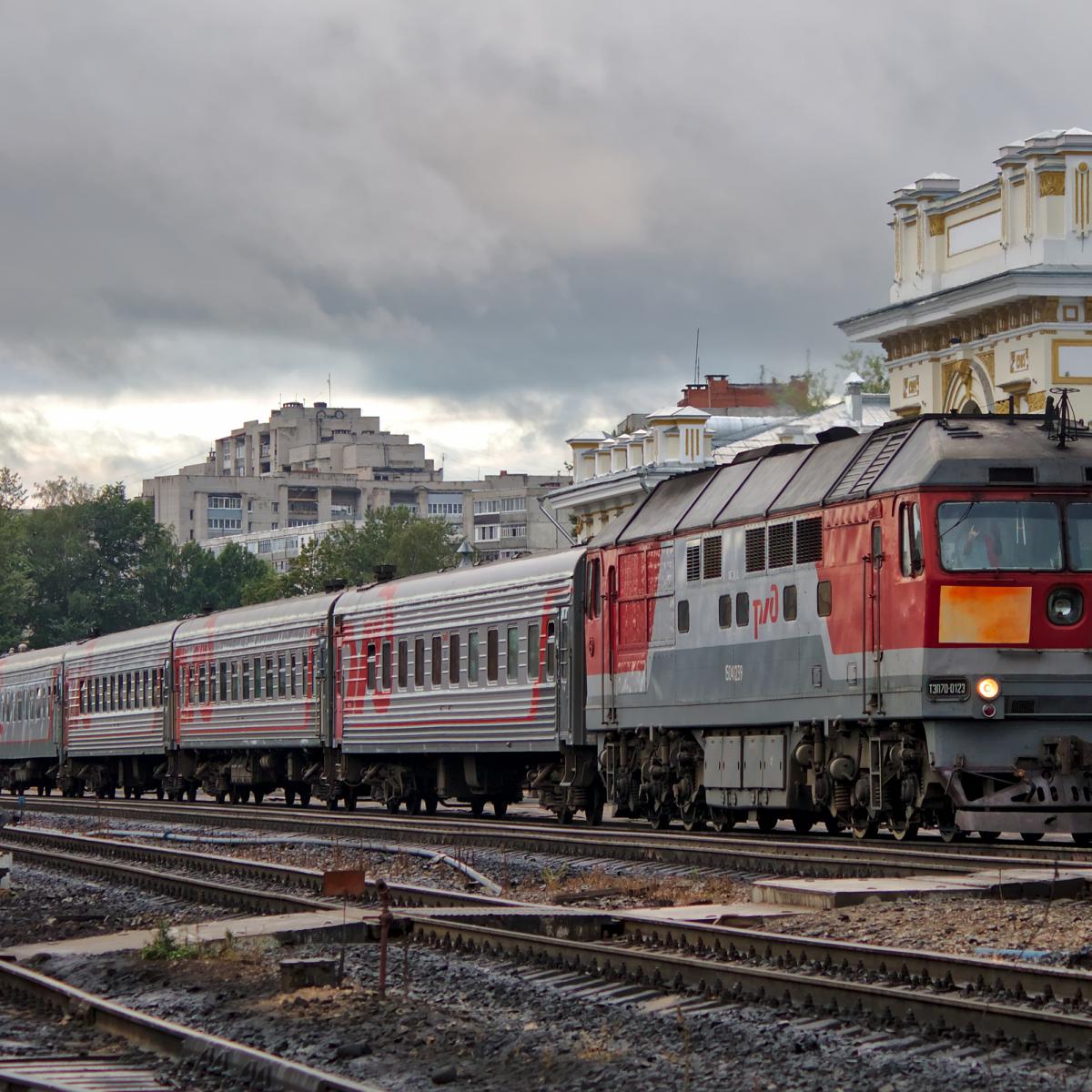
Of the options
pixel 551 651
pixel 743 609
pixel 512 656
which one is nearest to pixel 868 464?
pixel 743 609

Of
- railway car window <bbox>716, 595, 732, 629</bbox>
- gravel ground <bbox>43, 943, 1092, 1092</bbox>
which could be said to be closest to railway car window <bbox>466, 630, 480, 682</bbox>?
railway car window <bbox>716, 595, 732, 629</bbox>

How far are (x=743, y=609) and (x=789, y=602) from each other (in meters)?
1.18

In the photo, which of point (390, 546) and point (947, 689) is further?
point (390, 546)

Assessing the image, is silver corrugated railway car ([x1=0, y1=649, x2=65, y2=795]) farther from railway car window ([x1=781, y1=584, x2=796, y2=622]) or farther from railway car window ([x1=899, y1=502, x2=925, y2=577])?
railway car window ([x1=899, y1=502, x2=925, y2=577])

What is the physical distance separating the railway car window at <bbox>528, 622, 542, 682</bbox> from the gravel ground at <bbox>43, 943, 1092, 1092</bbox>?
16.7m

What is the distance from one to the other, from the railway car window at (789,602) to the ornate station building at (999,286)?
2316 centimetres

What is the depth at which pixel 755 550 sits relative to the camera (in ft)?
80.1

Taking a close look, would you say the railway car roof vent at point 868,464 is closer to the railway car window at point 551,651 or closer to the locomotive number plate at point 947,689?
the locomotive number plate at point 947,689

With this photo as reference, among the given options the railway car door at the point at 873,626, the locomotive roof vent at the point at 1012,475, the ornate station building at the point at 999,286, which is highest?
the ornate station building at the point at 999,286

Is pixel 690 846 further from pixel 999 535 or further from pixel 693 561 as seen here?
pixel 999 535

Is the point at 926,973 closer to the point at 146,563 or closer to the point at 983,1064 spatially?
the point at 983,1064

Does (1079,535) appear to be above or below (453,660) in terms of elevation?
above

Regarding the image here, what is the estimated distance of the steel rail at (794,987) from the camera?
10.4 metres

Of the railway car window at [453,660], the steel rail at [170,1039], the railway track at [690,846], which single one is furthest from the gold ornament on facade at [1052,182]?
the steel rail at [170,1039]
